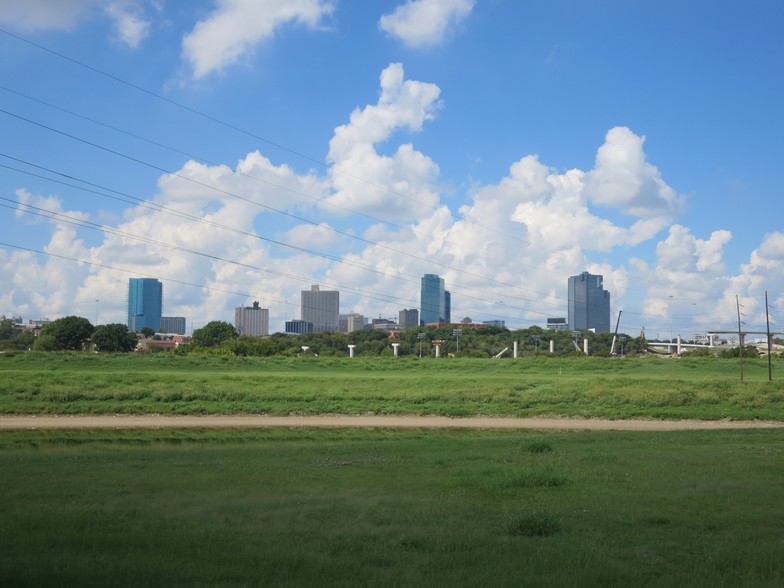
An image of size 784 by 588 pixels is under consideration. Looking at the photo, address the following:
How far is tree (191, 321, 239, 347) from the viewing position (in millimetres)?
137625

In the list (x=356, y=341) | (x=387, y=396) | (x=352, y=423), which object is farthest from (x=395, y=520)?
(x=356, y=341)

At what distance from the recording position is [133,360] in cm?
7238

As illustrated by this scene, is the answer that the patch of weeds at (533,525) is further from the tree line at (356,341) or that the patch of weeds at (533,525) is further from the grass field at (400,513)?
the tree line at (356,341)

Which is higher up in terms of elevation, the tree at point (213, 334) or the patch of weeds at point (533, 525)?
the tree at point (213, 334)

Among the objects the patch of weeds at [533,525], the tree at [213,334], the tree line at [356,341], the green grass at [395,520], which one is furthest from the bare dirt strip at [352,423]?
the tree at [213,334]

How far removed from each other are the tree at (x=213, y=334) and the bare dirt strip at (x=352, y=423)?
98888mm

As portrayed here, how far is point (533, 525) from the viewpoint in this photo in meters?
9.91

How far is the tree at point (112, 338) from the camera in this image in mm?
125500

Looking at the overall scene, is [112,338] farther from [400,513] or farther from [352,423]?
[400,513]

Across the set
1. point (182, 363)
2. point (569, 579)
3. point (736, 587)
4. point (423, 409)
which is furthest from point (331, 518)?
point (182, 363)

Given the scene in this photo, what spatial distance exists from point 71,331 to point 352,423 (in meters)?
101

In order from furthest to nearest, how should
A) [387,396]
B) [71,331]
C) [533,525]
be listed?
[71,331]
[387,396]
[533,525]

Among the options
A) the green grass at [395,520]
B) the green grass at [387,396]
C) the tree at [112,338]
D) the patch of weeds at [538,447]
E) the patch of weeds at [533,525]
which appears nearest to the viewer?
the green grass at [395,520]

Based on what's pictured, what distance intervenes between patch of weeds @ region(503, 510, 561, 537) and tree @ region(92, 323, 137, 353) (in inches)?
4827
